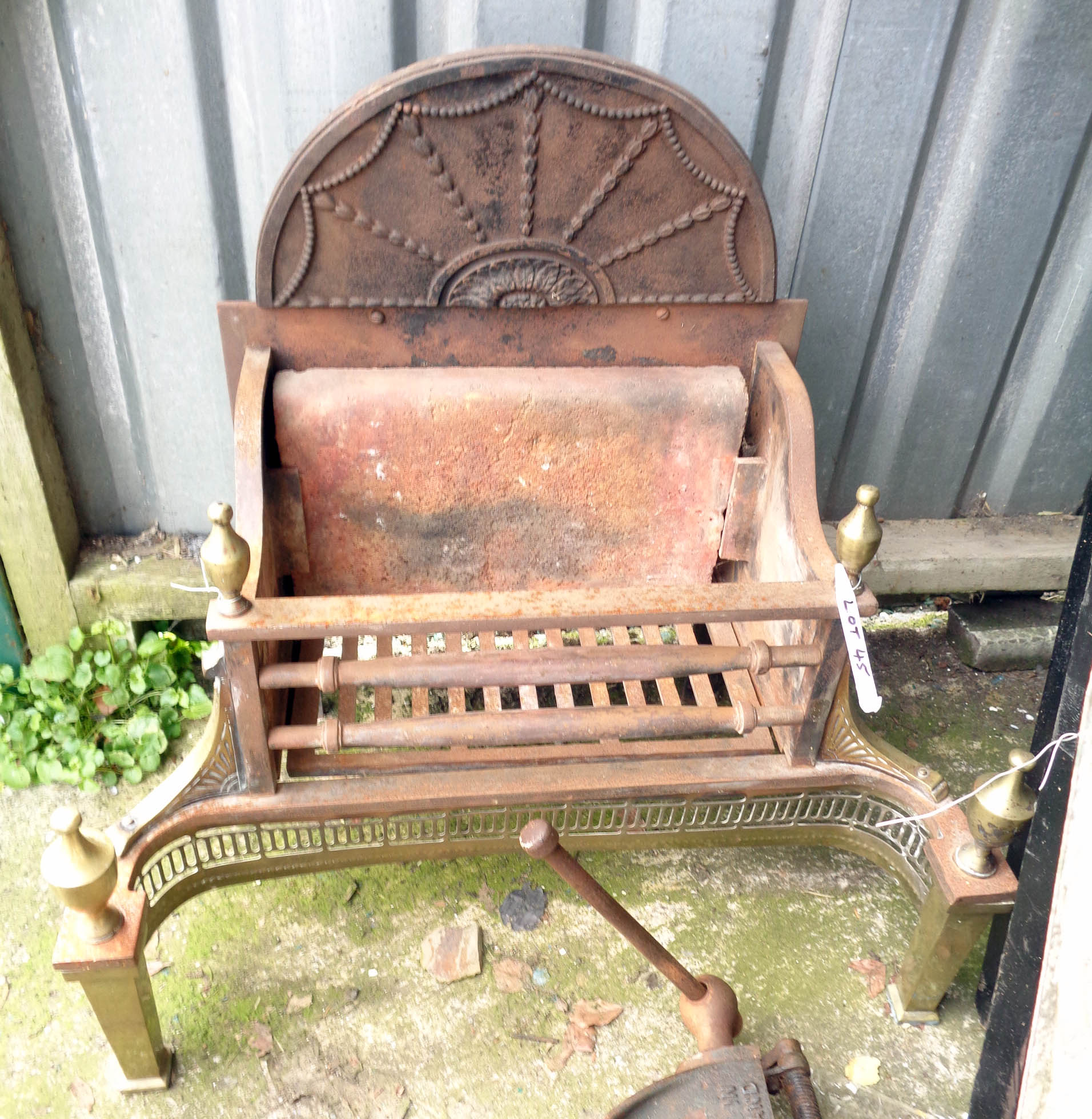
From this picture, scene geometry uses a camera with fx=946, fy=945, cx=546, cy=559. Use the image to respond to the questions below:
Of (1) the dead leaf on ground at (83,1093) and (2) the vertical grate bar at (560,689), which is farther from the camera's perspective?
(2) the vertical grate bar at (560,689)

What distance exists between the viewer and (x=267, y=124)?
2.13 metres

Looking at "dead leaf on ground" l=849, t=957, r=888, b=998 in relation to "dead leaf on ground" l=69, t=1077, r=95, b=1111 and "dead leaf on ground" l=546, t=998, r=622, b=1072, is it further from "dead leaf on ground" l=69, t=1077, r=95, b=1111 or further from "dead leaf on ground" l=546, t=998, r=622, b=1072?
"dead leaf on ground" l=69, t=1077, r=95, b=1111

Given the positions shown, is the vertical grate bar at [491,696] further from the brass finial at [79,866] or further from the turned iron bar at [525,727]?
the brass finial at [79,866]

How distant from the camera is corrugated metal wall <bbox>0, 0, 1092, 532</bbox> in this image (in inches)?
80.6

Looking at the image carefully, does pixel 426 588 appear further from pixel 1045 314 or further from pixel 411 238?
pixel 1045 314

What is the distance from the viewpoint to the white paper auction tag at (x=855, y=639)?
1.54 meters

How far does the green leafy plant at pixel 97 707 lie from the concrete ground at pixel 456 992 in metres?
0.08

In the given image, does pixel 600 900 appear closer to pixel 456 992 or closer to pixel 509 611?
pixel 509 611

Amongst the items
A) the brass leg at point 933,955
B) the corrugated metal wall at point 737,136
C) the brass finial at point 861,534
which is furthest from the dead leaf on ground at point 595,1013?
the corrugated metal wall at point 737,136

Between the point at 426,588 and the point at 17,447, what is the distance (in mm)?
1083

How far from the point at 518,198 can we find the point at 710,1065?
1643 millimetres

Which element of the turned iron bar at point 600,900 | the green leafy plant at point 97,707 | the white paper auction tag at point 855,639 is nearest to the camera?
the turned iron bar at point 600,900

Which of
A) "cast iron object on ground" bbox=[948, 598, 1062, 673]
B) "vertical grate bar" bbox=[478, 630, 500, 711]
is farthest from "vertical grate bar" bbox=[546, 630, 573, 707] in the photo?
"cast iron object on ground" bbox=[948, 598, 1062, 673]

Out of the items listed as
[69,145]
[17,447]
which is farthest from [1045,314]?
[17,447]
